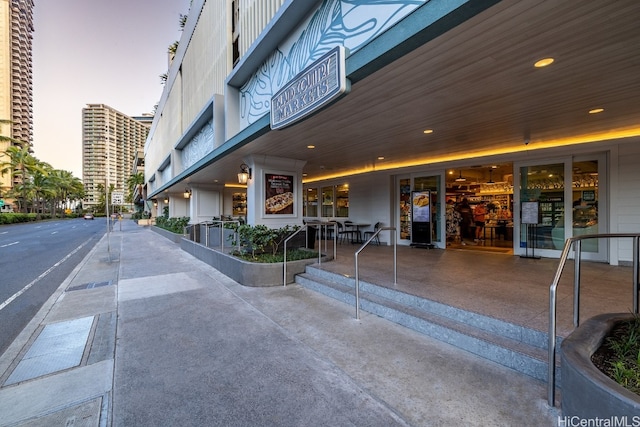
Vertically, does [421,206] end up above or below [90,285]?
above

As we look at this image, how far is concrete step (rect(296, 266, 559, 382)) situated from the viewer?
8.78ft

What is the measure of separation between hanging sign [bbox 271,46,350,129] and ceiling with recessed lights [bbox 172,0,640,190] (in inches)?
15.3

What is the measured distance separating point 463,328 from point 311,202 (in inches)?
438

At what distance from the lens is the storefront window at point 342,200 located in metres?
11.8

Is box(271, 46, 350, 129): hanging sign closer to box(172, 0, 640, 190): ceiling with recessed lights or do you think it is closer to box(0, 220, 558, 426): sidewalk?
box(172, 0, 640, 190): ceiling with recessed lights

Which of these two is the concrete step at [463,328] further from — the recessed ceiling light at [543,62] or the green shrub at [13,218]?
the green shrub at [13,218]

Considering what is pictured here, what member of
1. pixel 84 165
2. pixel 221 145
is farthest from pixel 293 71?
pixel 84 165

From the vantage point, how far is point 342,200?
1211cm

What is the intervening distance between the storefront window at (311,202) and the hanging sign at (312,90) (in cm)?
898

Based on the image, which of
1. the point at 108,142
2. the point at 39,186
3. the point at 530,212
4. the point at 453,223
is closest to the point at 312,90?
the point at 530,212

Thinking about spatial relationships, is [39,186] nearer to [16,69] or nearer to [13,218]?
[13,218]

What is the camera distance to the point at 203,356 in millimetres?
3119

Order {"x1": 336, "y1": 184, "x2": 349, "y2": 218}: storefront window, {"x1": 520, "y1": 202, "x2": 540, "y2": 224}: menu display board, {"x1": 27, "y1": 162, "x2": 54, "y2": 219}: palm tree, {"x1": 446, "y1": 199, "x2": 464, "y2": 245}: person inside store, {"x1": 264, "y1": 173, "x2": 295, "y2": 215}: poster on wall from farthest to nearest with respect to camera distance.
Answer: {"x1": 27, "y1": 162, "x2": 54, "y2": 219}: palm tree → {"x1": 336, "y1": 184, "x2": 349, "y2": 218}: storefront window → {"x1": 446, "y1": 199, "x2": 464, "y2": 245}: person inside store → {"x1": 264, "y1": 173, "x2": 295, "y2": 215}: poster on wall → {"x1": 520, "y1": 202, "x2": 540, "y2": 224}: menu display board

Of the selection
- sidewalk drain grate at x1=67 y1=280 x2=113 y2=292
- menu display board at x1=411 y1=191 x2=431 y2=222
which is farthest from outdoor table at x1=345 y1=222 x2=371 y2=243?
sidewalk drain grate at x1=67 y1=280 x2=113 y2=292
